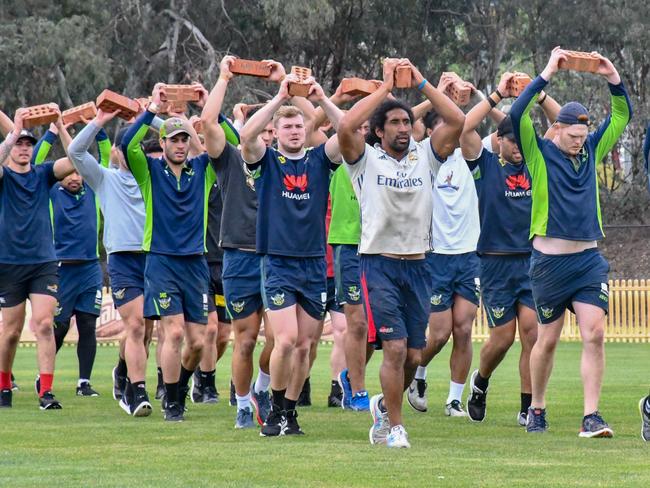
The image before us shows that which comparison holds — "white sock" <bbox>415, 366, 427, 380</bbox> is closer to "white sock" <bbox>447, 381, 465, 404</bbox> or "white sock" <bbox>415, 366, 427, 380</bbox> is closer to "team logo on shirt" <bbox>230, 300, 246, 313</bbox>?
"white sock" <bbox>447, 381, 465, 404</bbox>

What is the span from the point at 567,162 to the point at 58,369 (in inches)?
469

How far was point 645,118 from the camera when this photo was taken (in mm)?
39406

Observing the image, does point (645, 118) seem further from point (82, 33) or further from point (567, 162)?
point (567, 162)

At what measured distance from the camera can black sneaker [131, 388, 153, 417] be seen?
12719mm

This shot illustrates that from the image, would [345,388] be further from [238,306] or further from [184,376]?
[238,306]

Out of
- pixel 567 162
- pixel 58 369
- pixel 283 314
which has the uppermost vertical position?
pixel 567 162

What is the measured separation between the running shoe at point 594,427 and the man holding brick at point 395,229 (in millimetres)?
1363

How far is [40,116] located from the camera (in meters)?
13.1

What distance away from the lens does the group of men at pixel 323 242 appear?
33.5 feet

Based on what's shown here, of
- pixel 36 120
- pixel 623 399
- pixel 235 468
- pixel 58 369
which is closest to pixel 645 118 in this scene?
pixel 58 369

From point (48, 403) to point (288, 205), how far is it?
13.3 feet

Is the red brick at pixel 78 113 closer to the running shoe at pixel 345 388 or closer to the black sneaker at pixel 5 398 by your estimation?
the black sneaker at pixel 5 398

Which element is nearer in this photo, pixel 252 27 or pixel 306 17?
pixel 306 17

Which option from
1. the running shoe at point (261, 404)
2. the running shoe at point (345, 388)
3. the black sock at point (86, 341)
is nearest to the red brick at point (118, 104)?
the running shoe at point (261, 404)
